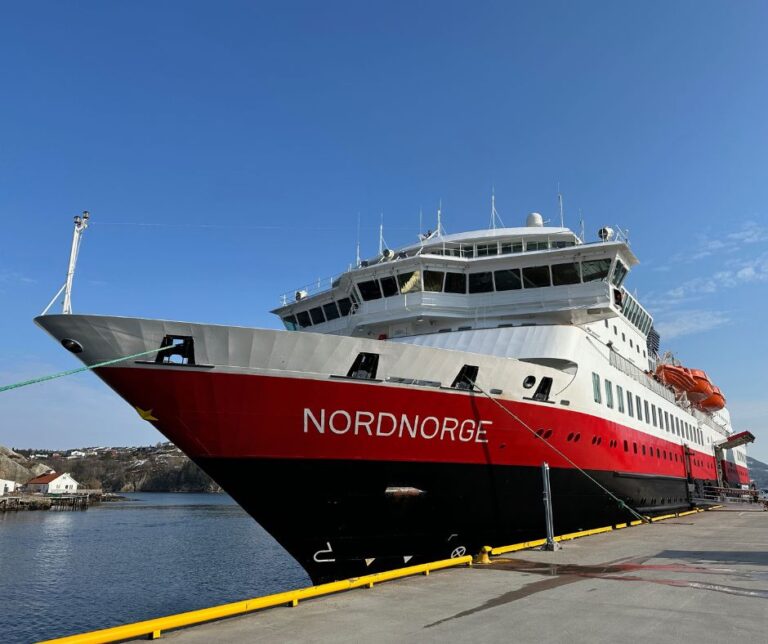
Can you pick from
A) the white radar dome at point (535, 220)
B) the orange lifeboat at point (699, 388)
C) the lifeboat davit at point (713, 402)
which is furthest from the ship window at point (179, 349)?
the lifeboat davit at point (713, 402)

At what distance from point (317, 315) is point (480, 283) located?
6.22m

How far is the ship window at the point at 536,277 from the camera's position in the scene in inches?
646

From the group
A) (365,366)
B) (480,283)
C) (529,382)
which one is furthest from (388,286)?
(365,366)

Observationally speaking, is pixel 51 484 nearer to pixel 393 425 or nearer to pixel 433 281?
pixel 433 281

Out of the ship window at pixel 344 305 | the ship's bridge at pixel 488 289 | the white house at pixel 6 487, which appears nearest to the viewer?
the ship's bridge at pixel 488 289

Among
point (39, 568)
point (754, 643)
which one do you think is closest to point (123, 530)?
point (39, 568)

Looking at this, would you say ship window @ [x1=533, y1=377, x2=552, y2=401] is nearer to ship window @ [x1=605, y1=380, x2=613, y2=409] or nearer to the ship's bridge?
the ship's bridge

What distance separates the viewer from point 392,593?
305 inches

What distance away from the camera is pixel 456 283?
16953 mm

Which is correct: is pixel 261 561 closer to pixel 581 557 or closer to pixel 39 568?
pixel 39 568

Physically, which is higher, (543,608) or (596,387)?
(596,387)

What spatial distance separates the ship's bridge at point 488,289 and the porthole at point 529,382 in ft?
12.0

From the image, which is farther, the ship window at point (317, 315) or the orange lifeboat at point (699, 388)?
the orange lifeboat at point (699, 388)

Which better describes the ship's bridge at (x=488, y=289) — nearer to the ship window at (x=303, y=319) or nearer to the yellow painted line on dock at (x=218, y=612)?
the ship window at (x=303, y=319)
